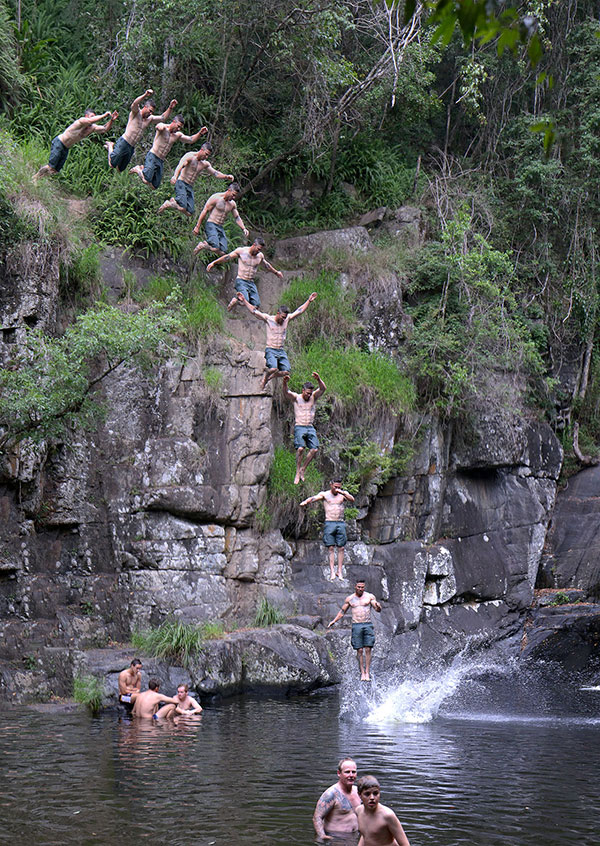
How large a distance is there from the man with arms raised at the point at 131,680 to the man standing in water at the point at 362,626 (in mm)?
2929

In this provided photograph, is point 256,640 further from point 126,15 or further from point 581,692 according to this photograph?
point 126,15

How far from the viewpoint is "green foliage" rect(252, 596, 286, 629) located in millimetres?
16406

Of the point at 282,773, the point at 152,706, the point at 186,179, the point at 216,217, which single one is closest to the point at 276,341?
the point at 216,217

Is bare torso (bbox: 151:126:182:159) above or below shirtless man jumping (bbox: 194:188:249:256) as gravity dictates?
above

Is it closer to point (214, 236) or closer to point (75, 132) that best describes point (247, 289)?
point (214, 236)

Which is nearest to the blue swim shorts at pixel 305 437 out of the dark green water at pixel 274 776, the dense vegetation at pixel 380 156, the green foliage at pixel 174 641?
the dense vegetation at pixel 380 156

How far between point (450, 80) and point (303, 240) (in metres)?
7.10

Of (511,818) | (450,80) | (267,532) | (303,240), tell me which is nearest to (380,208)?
(303,240)

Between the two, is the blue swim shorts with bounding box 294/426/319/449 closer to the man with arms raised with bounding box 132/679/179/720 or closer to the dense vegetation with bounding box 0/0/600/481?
the dense vegetation with bounding box 0/0/600/481

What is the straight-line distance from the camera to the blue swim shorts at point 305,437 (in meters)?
16.1

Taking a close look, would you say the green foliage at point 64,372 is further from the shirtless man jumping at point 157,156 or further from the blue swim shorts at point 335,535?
the blue swim shorts at point 335,535

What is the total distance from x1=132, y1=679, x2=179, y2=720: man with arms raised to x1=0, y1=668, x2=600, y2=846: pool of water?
0.27 meters

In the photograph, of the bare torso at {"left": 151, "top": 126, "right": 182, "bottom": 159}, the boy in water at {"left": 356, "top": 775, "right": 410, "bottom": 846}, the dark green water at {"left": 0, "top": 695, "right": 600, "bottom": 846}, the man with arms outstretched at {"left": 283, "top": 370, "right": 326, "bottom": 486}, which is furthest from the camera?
the man with arms outstretched at {"left": 283, "top": 370, "right": 326, "bottom": 486}

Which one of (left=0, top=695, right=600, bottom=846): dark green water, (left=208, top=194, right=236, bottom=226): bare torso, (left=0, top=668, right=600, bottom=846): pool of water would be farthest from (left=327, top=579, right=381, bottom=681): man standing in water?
(left=208, top=194, right=236, bottom=226): bare torso
